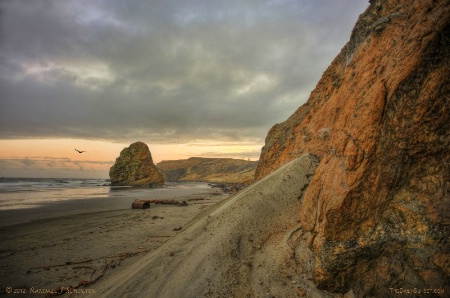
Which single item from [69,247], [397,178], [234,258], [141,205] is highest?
[397,178]

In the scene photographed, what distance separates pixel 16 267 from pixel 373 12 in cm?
973

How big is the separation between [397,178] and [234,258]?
278 centimetres

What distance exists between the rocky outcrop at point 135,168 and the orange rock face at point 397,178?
5493cm

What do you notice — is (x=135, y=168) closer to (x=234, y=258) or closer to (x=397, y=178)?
(x=234, y=258)

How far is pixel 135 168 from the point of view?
56344 mm

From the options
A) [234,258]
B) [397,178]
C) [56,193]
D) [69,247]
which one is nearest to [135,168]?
[56,193]

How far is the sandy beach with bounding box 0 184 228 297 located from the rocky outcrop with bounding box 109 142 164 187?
44.7 metres

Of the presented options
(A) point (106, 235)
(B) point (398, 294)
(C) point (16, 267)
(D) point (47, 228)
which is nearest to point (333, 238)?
(B) point (398, 294)

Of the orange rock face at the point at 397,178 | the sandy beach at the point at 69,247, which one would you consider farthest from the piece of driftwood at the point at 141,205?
the orange rock face at the point at 397,178

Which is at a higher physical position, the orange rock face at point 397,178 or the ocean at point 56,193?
the orange rock face at point 397,178

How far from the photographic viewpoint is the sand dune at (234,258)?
354cm

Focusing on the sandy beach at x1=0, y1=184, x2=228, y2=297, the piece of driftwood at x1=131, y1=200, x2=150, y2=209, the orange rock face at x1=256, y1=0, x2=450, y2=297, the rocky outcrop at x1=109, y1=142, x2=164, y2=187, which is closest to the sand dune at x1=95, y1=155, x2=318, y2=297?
the orange rock face at x1=256, y1=0, x2=450, y2=297

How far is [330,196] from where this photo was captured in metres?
3.47

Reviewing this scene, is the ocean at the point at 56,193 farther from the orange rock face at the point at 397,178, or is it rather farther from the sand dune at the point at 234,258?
the orange rock face at the point at 397,178
